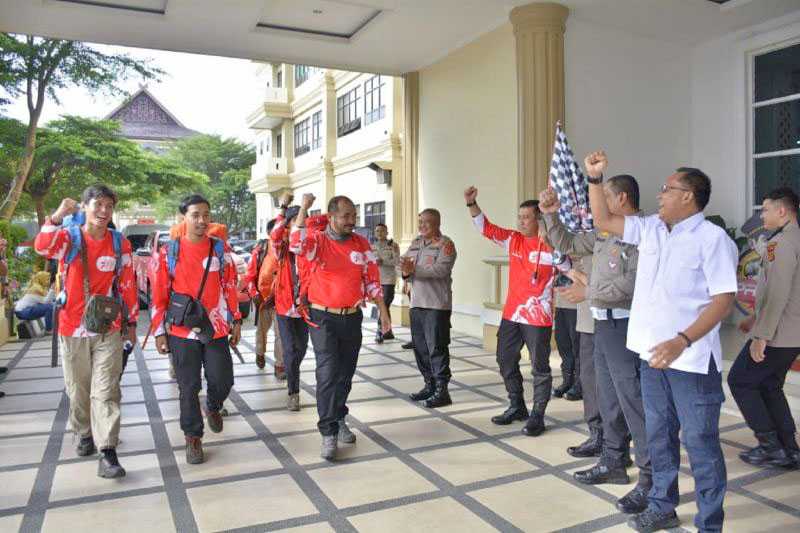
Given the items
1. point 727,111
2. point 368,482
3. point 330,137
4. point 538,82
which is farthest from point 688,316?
point 330,137

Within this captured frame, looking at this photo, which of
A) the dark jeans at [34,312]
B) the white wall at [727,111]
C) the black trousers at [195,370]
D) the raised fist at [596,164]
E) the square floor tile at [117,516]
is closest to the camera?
the raised fist at [596,164]

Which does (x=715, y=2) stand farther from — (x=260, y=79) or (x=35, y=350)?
(x=260, y=79)

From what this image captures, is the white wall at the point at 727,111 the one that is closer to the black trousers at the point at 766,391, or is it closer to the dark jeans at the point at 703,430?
the black trousers at the point at 766,391

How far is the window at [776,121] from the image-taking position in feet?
25.7

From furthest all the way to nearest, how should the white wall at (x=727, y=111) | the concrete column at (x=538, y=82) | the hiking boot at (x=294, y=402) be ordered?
the white wall at (x=727, y=111) → the concrete column at (x=538, y=82) → the hiking boot at (x=294, y=402)

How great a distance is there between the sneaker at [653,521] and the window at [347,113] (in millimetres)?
15659

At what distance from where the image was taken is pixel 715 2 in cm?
756

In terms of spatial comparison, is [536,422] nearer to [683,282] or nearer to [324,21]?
[683,282]

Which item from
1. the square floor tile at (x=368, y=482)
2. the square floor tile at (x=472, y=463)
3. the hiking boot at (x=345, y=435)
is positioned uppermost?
the hiking boot at (x=345, y=435)

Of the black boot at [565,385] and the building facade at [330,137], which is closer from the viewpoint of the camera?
the black boot at [565,385]

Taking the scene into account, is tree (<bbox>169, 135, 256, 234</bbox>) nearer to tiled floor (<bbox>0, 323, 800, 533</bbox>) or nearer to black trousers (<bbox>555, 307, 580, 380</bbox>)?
tiled floor (<bbox>0, 323, 800, 533</bbox>)

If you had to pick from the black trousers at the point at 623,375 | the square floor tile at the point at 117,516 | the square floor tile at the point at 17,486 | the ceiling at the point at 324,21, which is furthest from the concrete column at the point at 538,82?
the square floor tile at the point at 17,486

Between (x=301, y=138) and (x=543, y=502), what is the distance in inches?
829

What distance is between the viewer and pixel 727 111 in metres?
8.44
